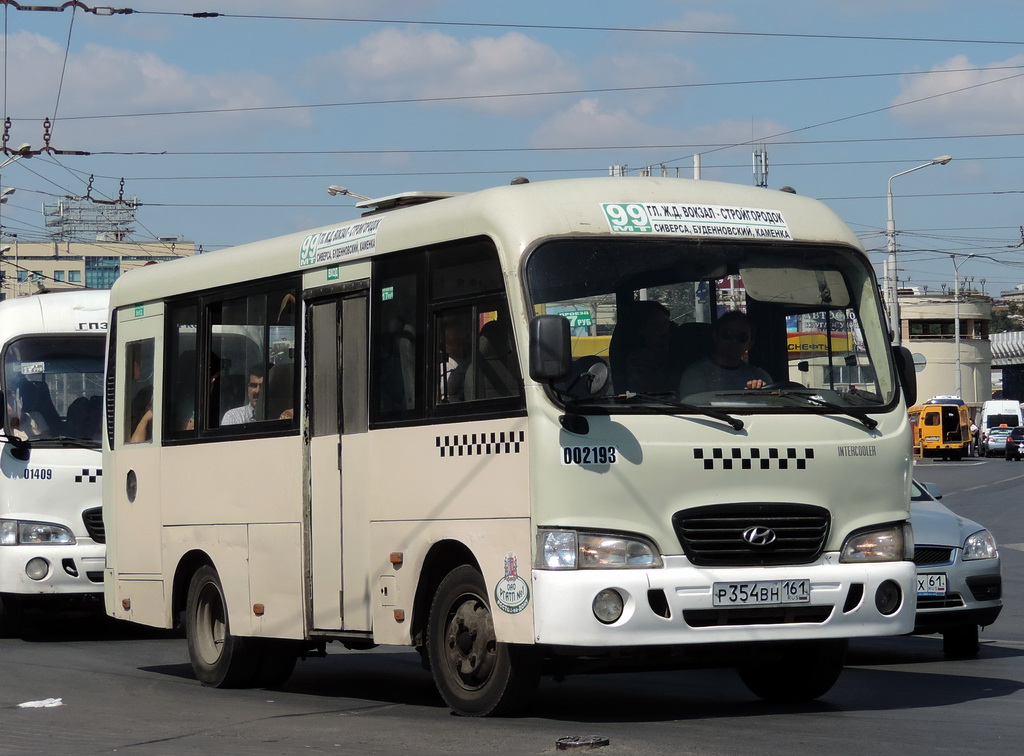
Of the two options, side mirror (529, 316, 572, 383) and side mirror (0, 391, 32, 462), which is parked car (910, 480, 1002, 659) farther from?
side mirror (0, 391, 32, 462)

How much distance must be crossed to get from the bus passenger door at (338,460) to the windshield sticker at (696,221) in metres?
1.84

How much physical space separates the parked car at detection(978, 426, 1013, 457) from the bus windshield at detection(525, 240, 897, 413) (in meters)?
80.6

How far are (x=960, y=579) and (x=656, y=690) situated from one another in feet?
9.11

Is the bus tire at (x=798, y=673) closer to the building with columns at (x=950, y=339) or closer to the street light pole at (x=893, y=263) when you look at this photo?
the street light pole at (x=893, y=263)

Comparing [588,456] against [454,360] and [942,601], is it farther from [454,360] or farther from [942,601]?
[942,601]

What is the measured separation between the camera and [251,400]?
11648 mm

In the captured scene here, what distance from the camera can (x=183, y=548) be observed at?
1238 centimetres

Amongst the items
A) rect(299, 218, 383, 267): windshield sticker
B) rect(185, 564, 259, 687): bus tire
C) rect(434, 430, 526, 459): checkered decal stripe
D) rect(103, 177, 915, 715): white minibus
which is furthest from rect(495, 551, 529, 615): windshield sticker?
rect(185, 564, 259, 687): bus tire

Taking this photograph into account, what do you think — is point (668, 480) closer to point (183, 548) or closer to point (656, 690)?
point (656, 690)

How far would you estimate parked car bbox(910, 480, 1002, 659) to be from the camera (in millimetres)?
12656

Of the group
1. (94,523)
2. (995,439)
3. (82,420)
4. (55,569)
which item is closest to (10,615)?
(55,569)

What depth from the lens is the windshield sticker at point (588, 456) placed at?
8727 millimetres

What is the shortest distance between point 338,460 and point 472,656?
1.74 metres

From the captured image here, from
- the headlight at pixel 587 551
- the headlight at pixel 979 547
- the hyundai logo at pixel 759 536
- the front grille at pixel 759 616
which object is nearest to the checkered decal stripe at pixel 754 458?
the hyundai logo at pixel 759 536
